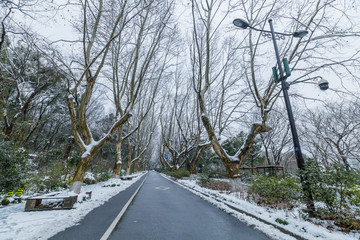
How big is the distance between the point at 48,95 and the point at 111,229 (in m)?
17.3

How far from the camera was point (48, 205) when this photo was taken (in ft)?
19.4

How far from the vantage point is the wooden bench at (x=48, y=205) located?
5664mm

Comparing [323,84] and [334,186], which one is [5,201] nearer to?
[334,186]

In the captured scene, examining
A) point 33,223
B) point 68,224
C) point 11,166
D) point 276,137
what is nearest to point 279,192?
point 68,224

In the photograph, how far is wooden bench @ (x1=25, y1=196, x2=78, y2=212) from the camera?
566 centimetres

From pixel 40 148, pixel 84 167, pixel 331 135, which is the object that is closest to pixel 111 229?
pixel 84 167

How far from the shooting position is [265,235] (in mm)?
3670

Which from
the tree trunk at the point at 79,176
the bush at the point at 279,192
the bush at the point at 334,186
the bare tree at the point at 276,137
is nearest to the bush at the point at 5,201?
the tree trunk at the point at 79,176

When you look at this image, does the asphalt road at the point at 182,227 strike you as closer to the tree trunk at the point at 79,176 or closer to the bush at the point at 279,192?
the bush at the point at 279,192

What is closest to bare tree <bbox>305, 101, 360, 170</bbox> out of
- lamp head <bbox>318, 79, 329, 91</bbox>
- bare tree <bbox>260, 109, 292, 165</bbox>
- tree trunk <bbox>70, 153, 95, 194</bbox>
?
bare tree <bbox>260, 109, 292, 165</bbox>

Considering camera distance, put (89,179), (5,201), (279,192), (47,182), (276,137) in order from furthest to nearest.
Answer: (276,137) < (89,179) < (47,182) < (5,201) < (279,192)

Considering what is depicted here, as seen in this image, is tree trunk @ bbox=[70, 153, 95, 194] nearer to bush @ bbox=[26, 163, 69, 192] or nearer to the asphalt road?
bush @ bbox=[26, 163, 69, 192]

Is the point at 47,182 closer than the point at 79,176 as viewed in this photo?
No

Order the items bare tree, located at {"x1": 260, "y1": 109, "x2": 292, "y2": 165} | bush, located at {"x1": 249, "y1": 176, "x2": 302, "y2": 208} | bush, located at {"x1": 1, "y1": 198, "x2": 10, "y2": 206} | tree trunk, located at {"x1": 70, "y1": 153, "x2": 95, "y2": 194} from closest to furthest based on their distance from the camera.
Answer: bush, located at {"x1": 249, "y1": 176, "x2": 302, "y2": 208}, bush, located at {"x1": 1, "y1": 198, "x2": 10, "y2": 206}, tree trunk, located at {"x1": 70, "y1": 153, "x2": 95, "y2": 194}, bare tree, located at {"x1": 260, "y1": 109, "x2": 292, "y2": 165}
